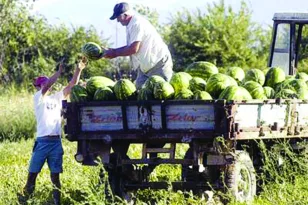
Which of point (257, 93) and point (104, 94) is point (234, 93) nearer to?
point (257, 93)

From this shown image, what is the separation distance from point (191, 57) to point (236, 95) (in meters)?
31.4

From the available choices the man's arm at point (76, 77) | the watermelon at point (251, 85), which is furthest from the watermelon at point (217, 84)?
the man's arm at point (76, 77)

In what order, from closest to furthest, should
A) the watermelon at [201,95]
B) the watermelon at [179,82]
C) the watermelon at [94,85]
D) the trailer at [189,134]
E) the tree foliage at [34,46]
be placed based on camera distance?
the trailer at [189,134] → the watermelon at [201,95] → the watermelon at [179,82] → the watermelon at [94,85] → the tree foliage at [34,46]

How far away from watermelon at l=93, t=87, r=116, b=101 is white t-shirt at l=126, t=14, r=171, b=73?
0.91 meters

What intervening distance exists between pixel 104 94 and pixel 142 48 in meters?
1.08

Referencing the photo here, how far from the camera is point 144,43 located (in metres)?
10.8

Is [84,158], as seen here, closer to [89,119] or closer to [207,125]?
[89,119]

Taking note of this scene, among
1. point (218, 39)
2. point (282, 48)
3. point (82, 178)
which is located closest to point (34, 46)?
point (218, 39)

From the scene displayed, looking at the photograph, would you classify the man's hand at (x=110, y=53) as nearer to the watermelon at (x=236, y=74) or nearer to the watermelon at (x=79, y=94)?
the watermelon at (x=79, y=94)

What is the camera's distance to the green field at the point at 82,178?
29.0 ft

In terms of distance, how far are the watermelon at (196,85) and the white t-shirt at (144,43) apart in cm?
81

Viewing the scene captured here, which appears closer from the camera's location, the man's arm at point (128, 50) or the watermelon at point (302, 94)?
the man's arm at point (128, 50)

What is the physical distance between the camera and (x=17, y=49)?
38344 millimetres

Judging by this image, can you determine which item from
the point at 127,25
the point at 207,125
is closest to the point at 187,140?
the point at 207,125
